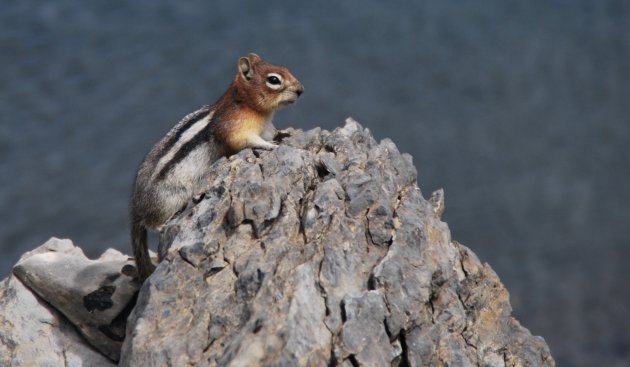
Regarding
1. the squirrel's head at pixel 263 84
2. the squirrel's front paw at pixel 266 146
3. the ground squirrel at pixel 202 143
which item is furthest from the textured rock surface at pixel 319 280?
the squirrel's head at pixel 263 84

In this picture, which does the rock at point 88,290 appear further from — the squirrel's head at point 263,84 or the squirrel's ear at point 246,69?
the squirrel's ear at point 246,69

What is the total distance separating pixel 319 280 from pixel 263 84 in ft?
8.61

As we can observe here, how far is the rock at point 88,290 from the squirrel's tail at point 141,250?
120mm

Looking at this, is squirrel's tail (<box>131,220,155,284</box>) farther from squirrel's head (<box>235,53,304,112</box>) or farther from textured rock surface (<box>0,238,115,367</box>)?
squirrel's head (<box>235,53,304,112</box>)

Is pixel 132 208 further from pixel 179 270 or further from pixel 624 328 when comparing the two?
pixel 624 328

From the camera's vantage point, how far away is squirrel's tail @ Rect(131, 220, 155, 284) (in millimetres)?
6887

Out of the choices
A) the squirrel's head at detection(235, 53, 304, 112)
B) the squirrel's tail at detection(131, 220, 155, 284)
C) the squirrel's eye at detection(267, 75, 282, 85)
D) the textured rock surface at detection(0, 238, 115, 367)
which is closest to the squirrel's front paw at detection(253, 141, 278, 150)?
the squirrel's head at detection(235, 53, 304, 112)

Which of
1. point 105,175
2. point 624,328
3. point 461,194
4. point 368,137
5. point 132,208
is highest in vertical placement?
point 461,194

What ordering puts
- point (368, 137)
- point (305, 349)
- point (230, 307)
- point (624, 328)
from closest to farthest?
point (305, 349) → point (230, 307) → point (368, 137) → point (624, 328)

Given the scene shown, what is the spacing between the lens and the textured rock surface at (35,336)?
660 cm

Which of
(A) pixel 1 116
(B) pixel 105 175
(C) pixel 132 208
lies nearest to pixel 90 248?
(B) pixel 105 175

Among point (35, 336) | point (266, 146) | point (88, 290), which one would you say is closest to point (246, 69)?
point (266, 146)

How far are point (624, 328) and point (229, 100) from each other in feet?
26.0

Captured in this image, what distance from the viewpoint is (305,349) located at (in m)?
4.90
